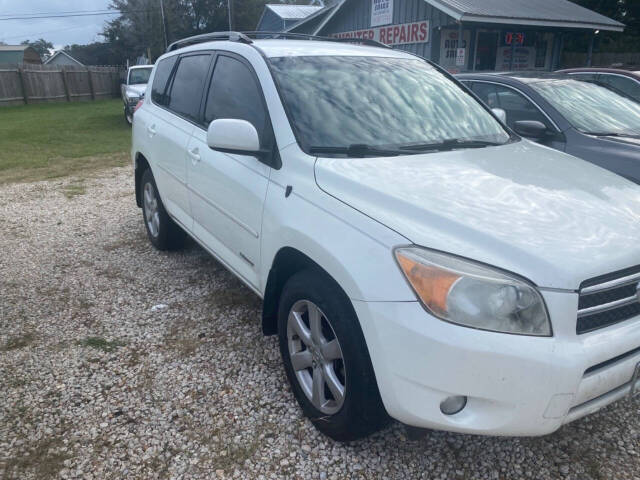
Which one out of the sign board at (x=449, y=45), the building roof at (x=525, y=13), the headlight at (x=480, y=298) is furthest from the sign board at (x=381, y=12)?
the headlight at (x=480, y=298)

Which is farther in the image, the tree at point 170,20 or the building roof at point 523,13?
the tree at point 170,20

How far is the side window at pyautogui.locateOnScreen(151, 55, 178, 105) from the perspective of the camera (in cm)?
463

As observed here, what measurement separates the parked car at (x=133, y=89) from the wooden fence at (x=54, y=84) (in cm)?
1160

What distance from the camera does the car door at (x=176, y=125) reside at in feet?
12.9

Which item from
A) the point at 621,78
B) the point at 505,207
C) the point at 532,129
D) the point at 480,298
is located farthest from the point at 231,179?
the point at 621,78

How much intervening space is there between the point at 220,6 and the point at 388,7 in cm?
3468

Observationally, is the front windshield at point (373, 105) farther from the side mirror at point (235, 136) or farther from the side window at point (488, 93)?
the side window at point (488, 93)

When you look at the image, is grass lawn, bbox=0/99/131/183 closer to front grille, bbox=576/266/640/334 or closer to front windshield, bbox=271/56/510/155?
front windshield, bbox=271/56/510/155

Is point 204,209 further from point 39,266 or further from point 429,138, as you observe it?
point 39,266

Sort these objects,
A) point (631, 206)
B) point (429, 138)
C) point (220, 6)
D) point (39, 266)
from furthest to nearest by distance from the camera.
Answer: point (220, 6) → point (39, 266) → point (429, 138) → point (631, 206)

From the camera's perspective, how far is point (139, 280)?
453 cm

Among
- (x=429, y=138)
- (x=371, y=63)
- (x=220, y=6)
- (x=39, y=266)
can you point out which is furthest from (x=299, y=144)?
(x=220, y=6)

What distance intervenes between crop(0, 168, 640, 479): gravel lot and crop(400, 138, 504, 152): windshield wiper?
1481 mm

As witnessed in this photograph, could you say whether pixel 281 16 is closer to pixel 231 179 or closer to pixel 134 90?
pixel 134 90
